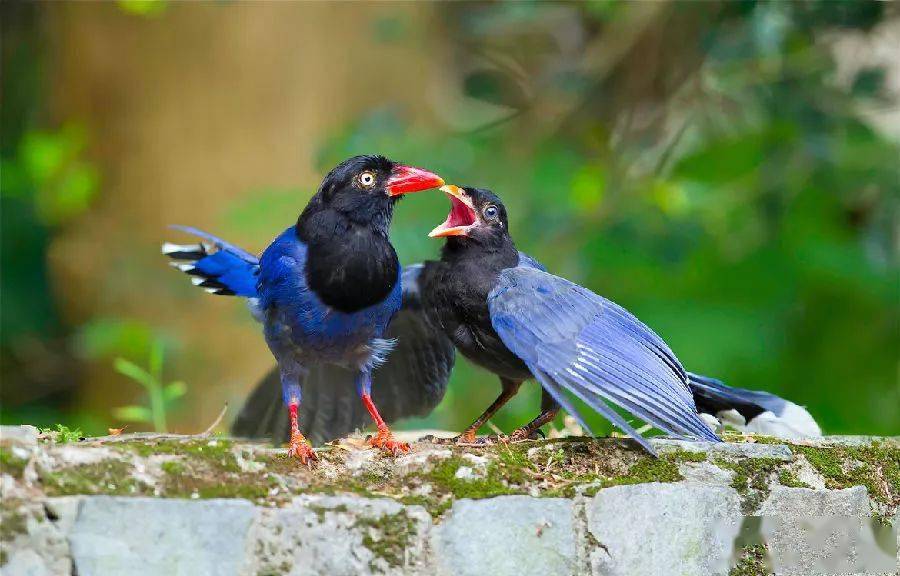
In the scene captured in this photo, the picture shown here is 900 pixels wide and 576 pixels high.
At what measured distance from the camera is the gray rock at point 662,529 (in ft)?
9.47

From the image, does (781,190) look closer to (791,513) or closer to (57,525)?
(791,513)

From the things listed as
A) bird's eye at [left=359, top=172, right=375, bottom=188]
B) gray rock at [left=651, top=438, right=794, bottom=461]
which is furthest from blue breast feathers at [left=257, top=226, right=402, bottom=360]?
gray rock at [left=651, top=438, right=794, bottom=461]

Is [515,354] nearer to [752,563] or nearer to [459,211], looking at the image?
[459,211]

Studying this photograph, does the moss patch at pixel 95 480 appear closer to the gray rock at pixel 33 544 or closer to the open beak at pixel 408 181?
the gray rock at pixel 33 544

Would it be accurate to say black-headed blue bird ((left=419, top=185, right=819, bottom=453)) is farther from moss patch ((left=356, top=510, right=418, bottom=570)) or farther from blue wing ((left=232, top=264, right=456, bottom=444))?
moss patch ((left=356, top=510, right=418, bottom=570))

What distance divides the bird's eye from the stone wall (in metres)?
0.86

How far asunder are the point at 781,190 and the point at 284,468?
4155 millimetres

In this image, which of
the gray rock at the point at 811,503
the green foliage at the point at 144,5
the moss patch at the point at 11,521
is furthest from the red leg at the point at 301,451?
the green foliage at the point at 144,5

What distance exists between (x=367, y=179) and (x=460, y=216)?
0.32m

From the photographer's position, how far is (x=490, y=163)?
638 cm

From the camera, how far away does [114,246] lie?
25.7ft

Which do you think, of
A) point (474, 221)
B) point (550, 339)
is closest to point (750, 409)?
point (550, 339)

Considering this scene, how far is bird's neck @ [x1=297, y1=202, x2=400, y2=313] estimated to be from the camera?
12.2ft

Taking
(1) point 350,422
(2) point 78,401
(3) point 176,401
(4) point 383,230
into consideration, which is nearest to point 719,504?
(4) point 383,230
